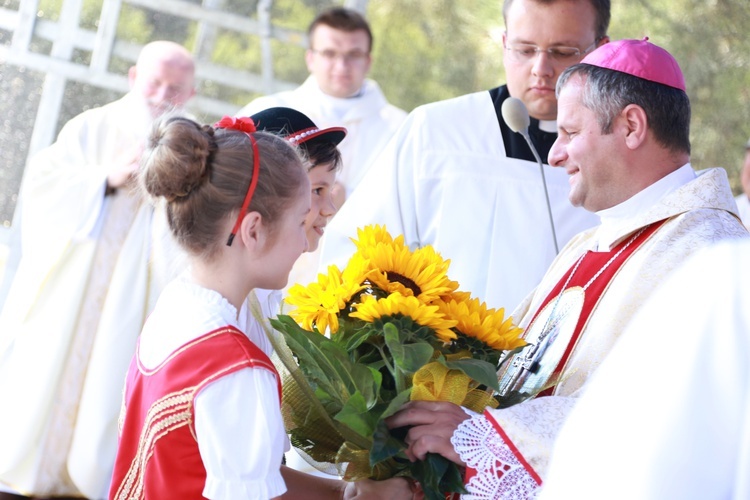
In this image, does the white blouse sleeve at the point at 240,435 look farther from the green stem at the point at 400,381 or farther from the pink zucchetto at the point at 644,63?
the pink zucchetto at the point at 644,63

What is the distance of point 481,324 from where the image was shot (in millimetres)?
2143

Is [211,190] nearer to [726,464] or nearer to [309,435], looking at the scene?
[309,435]

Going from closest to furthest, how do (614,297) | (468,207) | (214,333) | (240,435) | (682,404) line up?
1. (682,404)
2. (240,435)
3. (214,333)
4. (614,297)
5. (468,207)

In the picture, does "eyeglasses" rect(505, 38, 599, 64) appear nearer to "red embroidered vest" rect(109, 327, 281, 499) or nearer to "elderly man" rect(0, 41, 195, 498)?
"red embroidered vest" rect(109, 327, 281, 499)

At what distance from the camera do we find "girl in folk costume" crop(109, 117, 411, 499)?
1934mm

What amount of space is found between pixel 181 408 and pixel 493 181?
6.61ft

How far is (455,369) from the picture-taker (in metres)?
2.09

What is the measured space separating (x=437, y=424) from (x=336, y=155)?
1038 mm

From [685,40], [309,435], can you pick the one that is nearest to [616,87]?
[309,435]

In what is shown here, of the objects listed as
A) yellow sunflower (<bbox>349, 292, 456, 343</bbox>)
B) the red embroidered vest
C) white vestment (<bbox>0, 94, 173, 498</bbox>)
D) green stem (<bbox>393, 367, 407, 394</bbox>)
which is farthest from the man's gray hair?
white vestment (<bbox>0, 94, 173, 498</bbox>)

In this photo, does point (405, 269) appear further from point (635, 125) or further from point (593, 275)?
point (635, 125)

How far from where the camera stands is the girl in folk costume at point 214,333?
193cm

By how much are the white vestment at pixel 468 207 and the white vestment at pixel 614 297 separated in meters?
0.73

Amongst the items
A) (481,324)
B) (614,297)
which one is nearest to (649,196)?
(614,297)
